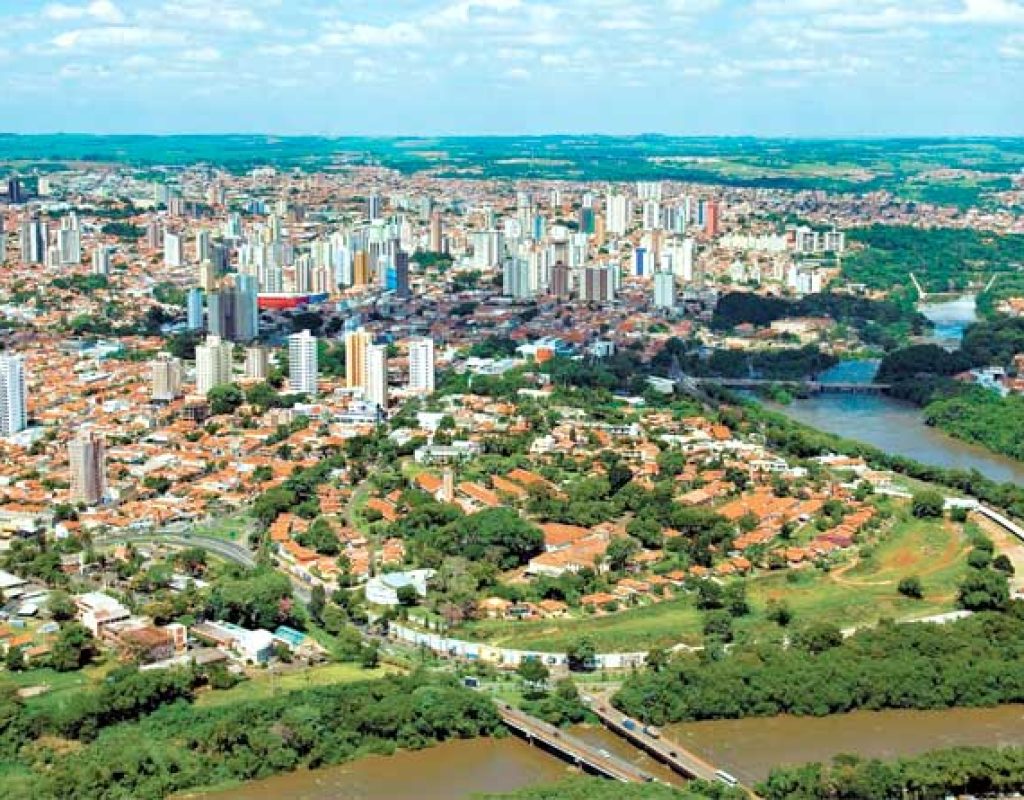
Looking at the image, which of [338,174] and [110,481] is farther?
[338,174]

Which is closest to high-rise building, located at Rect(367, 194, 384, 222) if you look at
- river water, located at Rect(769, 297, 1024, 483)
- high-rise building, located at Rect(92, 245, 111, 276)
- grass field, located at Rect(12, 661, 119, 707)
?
high-rise building, located at Rect(92, 245, 111, 276)

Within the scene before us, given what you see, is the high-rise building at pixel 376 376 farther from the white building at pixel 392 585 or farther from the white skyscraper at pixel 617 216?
the white skyscraper at pixel 617 216

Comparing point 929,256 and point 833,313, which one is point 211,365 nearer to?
point 833,313

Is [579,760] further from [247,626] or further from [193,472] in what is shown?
[193,472]

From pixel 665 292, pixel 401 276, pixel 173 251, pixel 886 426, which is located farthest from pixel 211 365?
pixel 173 251

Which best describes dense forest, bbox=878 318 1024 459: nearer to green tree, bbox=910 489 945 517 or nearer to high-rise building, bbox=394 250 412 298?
green tree, bbox=910 489 945 517

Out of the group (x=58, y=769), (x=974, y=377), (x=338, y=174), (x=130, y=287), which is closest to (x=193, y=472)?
(x=58, y=769)
